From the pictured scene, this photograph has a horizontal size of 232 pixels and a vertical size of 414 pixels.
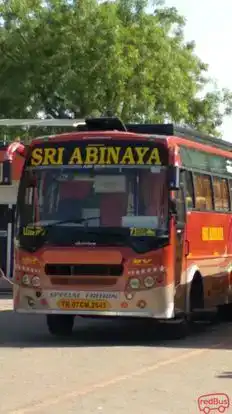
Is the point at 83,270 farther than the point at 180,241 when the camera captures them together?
No

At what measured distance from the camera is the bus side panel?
15.2m

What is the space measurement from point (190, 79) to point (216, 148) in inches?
850

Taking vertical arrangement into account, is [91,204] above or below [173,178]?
below

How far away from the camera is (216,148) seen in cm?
1770

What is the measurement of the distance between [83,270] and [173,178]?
6.34ft

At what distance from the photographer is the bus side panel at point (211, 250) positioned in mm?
15234

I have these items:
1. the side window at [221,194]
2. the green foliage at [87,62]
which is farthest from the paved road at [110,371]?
the green foliage at [87,62]

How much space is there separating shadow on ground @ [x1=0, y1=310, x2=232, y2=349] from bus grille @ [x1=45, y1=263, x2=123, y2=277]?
110 cm

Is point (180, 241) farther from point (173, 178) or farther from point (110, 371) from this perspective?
point (110, 371)

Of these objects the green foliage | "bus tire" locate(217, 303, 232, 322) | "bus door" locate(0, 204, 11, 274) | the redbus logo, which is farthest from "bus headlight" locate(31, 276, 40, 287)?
the green foliage

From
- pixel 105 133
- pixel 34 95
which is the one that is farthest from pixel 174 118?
pixel 105 133

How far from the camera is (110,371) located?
11281 millimetres

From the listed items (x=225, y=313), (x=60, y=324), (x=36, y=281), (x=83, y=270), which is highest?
(x=83, y=270)

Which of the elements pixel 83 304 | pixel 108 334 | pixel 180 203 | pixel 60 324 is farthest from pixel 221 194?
pixel 83 304
